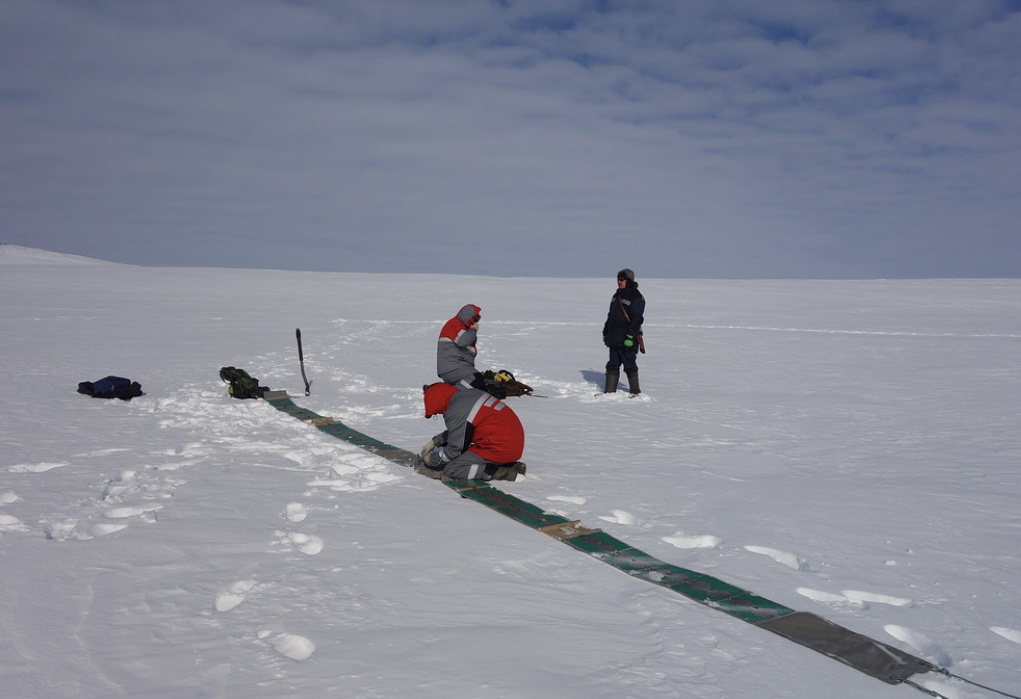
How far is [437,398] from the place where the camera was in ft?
20.3

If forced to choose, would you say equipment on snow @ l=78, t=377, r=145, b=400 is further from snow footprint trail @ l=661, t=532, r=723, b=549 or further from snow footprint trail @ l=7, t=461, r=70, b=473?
snow footprint trail @ l=661, t=532, r=723, b=549

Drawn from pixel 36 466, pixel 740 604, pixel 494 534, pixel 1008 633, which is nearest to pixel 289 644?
pixel 494 534

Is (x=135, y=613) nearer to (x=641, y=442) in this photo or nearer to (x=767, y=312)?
(x=641, y=442)

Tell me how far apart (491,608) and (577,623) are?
44 centimetres

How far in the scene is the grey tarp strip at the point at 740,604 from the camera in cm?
344

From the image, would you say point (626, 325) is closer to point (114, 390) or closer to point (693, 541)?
point (693, 541)

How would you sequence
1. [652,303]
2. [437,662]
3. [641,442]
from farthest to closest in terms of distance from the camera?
1. [652,303]
2. [641,442]
3. [437,662]

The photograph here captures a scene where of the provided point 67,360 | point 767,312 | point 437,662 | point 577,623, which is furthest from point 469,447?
point 767,312

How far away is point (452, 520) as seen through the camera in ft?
17.2

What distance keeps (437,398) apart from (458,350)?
73 centimetres

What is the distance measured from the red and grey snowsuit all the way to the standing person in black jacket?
12.6 feet

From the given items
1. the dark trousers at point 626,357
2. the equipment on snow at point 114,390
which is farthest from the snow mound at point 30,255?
the dark trousers at point 626,357

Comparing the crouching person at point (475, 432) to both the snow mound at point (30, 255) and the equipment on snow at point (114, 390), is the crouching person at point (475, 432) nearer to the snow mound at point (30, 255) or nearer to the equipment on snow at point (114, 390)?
the equipment on snow at point (114, 390)

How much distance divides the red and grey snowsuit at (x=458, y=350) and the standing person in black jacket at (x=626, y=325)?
3.83 m
